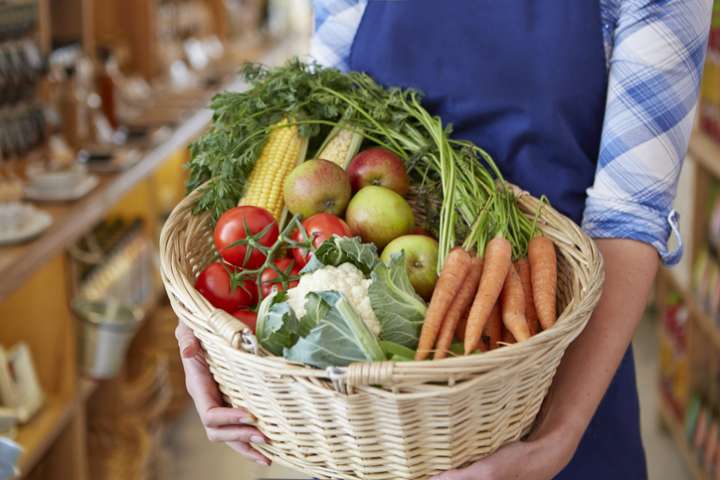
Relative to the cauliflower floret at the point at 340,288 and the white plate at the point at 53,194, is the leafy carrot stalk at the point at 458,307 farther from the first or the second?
the white plate at the point at 53,194

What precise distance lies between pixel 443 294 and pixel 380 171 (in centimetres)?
30

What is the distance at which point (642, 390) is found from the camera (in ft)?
13.9

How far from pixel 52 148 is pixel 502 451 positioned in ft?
8.43

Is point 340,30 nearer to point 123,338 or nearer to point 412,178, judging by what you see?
point 412,178

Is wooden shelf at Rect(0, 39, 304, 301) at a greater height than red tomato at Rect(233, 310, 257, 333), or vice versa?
red tomato at Rect(233, 310, 257, 333)

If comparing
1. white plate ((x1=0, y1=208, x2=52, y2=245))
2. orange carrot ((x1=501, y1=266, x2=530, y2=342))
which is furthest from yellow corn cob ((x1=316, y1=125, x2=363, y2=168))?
white plate ((x1=0, y1=208, x2=52, y2=245))

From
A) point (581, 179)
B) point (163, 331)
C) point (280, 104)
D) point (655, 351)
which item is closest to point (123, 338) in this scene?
point (163, 331)

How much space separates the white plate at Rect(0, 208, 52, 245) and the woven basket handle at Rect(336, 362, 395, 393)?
1603 mm

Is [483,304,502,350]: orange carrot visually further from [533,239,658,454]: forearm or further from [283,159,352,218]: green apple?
[283,159,352,218]: green apple

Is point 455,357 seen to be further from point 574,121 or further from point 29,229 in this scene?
point 29,229

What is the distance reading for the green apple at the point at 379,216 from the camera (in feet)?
4.08

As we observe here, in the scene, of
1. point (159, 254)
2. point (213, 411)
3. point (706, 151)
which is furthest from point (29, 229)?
point (706, 151)

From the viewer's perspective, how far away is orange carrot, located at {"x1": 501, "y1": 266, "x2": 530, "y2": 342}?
1.08m

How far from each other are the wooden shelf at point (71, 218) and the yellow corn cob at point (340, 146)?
98 centimetres
